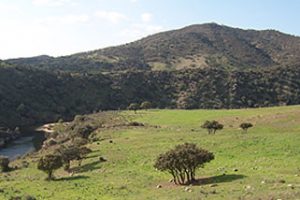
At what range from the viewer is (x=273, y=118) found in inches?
3322

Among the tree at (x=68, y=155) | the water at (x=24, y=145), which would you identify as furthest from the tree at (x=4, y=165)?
the water at (x=24, y=145)

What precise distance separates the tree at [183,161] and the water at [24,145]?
50.4m

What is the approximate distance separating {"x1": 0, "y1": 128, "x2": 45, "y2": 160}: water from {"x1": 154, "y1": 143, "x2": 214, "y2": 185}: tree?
50384 mm

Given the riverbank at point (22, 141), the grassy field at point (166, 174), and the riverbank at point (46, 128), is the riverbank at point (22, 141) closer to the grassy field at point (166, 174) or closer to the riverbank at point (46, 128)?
the riverbank at point (46, 128)

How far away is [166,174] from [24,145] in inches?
2567

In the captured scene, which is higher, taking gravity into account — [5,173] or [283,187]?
[283,187]

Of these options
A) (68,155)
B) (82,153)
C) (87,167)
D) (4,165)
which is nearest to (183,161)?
(87,167)

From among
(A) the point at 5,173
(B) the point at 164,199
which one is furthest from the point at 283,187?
(A) the point at 5,173

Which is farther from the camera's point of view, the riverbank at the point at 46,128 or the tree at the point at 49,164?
the riverbank at the point at 46,128

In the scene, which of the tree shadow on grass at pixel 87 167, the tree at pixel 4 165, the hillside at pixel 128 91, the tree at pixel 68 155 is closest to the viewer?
the tree shadow on grass at pixel 87 167

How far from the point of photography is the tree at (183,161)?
130 ft

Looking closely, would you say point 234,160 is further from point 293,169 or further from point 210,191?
point 210,191

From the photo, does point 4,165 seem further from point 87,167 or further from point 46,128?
point 46,128

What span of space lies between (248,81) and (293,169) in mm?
154928
